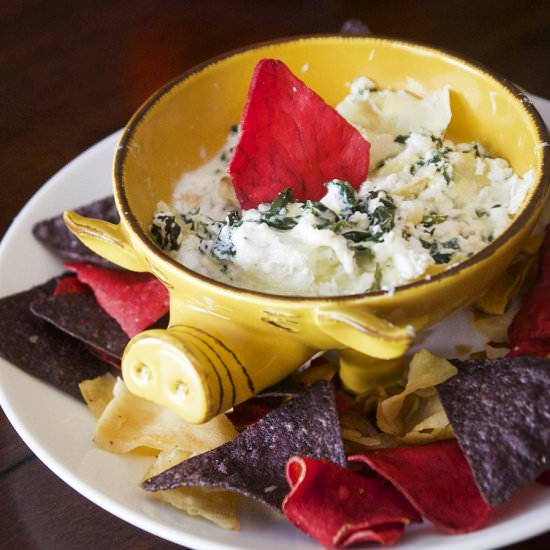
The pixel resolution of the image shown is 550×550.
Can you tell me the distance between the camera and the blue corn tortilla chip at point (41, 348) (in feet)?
4.54

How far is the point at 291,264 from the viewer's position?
1222 mm

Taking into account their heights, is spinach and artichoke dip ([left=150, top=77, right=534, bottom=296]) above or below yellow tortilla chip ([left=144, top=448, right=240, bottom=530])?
above

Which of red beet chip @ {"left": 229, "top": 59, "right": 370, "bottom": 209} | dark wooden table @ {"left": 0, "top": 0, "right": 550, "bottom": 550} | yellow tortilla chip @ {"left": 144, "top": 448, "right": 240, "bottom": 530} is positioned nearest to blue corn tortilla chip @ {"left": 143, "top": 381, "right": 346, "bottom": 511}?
yellow tortilla chip @ {"left": 144, "top": 448, "right": 240, "bottom": 530}

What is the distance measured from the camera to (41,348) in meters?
1.44

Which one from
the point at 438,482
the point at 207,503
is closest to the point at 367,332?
the point at 438,482

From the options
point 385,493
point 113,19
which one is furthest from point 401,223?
point 113,19

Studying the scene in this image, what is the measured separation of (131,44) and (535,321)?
1.59 metres

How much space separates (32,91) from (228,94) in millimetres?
926

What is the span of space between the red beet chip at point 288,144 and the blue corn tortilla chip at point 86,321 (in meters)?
0.28

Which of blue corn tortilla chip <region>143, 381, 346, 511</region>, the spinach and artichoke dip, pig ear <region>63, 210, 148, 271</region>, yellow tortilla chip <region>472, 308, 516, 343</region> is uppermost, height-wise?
pig ear <region>63, 210, 148, 271</region>

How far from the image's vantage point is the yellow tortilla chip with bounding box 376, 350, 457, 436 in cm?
122

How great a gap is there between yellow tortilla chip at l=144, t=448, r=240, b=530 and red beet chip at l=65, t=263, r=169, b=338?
0.33 m

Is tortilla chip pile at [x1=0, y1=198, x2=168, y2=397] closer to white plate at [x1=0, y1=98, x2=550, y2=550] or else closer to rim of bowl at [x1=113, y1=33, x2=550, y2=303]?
→ white plate at [x1=0, y1=98, x2=550, y2=550]

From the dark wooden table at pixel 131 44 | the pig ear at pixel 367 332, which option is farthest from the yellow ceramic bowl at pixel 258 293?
the dark wooden table at pixel 131 44
